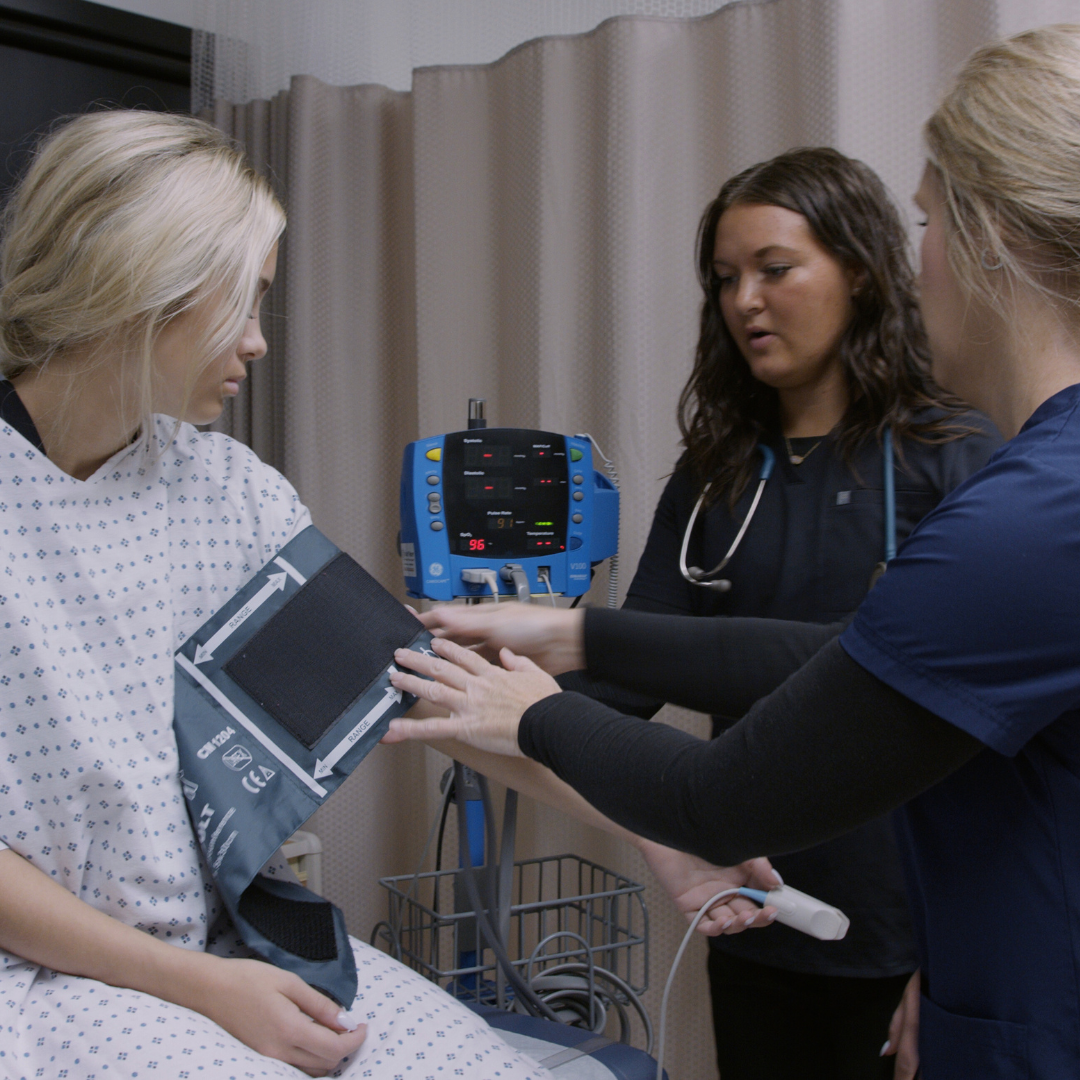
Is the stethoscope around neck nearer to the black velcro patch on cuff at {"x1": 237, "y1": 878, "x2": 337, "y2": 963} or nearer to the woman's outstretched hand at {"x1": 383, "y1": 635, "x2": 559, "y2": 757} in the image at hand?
the woman's outstretched hand at {"x1": 383, "y1": 635, "x2": 559, "y2": 757}

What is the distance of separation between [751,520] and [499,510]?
0.47m

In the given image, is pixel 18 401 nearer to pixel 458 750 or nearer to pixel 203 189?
pixel 203 189

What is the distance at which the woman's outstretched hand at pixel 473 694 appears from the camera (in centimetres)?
107

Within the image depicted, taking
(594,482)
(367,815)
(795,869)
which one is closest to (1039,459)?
(795,869)

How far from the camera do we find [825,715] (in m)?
0.77

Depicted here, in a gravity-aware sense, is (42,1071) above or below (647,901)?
above

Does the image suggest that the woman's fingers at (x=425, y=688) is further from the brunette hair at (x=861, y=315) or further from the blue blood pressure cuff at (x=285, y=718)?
the brunette hair at (x=861, y=315)

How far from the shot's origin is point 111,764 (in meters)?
1.07

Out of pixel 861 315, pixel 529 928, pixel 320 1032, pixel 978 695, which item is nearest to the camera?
pixel 978 695

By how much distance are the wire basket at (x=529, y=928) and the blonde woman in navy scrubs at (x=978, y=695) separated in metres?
0.84

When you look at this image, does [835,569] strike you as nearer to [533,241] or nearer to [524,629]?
[524,629]

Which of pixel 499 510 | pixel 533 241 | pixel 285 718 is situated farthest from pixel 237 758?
pixel 533 241

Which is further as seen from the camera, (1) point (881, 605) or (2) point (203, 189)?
(2) point (203, 189)

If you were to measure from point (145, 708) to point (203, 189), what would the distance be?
61cm
